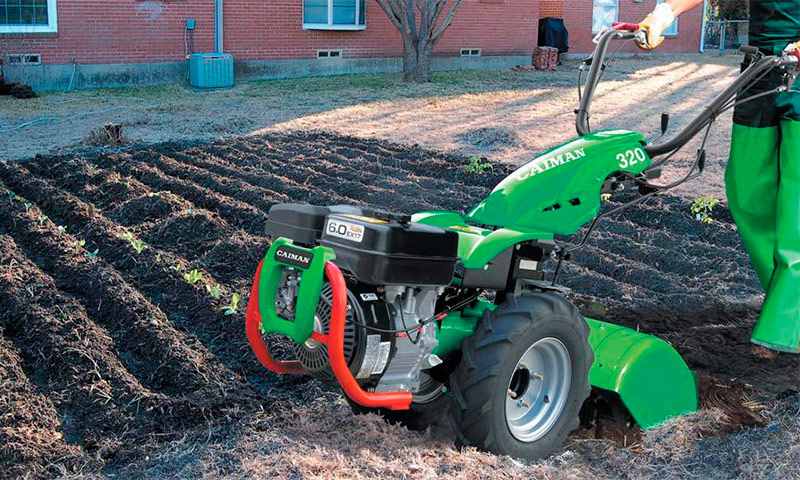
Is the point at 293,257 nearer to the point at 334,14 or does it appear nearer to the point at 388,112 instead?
the point at 388,112

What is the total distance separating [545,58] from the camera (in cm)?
2108

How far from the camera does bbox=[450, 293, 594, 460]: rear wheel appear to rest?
3221mm

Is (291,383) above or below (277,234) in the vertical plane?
below

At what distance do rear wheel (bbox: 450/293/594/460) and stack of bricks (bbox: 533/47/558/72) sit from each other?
18.1 metres

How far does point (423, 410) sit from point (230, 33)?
1441 cm

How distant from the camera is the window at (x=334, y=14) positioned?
1821 centimetres

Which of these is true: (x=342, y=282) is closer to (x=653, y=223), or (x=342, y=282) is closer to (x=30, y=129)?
(x=653, y=223)

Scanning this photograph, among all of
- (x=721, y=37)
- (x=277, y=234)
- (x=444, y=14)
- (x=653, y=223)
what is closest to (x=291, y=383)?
(x=277, y=234)

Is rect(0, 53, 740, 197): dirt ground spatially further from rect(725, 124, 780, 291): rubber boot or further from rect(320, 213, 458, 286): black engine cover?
rect(320, 213, 458, 286): black engine cover

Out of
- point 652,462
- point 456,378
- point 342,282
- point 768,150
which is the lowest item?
point 652,462

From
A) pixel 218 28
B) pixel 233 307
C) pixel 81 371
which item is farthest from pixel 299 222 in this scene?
pixel 218 28

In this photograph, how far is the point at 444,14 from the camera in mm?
20000

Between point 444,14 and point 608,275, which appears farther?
point 444,14

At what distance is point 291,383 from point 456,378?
119 centimetres
